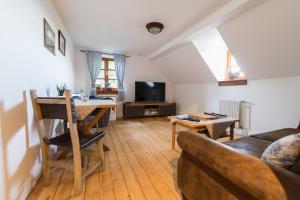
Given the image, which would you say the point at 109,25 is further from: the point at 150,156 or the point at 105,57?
the point at 150,156

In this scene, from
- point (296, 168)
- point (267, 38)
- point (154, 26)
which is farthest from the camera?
point (154, 26)

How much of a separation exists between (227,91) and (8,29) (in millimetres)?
4012

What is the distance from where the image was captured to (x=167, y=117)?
288cm

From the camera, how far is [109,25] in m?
3.16

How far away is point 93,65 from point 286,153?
194 inches

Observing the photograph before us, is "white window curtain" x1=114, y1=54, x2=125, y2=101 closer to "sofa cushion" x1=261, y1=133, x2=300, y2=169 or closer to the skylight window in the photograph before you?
the skylight window

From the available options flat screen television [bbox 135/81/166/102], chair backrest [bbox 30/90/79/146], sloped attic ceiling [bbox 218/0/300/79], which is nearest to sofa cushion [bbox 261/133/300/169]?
chair backrest [bbox 30/90/79/146]

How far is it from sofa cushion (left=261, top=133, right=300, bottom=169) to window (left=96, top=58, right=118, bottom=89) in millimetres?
4890

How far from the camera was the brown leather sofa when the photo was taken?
2.06ft

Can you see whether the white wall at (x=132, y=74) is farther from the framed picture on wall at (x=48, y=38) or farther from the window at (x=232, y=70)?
the framed picture on wall at (x=48, y=38)

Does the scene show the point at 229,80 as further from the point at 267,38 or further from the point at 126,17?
the point at 126,17

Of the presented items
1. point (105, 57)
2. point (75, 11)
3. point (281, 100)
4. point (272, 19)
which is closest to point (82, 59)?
point (105, 57)

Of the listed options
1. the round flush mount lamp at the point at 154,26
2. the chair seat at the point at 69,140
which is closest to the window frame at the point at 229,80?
the round flush mount lamp at the point at 154,26

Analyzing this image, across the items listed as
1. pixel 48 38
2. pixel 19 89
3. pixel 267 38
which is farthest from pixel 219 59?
pixel 19 89
